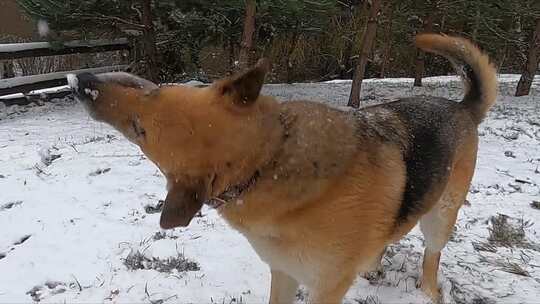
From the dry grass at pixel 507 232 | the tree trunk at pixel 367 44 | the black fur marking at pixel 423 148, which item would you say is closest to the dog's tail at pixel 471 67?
the black fur marking at pixel 423 148

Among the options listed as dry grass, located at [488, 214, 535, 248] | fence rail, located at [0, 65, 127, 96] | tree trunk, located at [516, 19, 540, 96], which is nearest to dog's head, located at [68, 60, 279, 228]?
dry grass, located at [488, 214, 535, 248]

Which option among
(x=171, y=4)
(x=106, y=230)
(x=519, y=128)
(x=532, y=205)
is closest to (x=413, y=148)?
(x=106, y=230)

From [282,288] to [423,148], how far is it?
1.20 m

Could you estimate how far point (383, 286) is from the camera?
3.54 metres

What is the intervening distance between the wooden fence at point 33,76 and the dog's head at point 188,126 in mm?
9081

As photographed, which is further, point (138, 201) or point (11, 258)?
point (138, 201)

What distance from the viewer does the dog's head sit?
179cm

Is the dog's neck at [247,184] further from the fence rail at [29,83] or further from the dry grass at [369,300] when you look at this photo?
the fence rail at [29,83]

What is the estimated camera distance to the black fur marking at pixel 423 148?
2.67 meters

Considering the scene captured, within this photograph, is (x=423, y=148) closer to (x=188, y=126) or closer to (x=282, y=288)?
(x=282, y=288)

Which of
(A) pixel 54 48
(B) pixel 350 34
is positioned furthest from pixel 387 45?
(A) pixel 54 48

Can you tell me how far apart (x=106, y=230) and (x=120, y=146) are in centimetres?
277

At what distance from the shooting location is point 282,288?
9.39 feet

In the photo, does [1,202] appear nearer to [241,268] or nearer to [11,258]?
[11,258]
